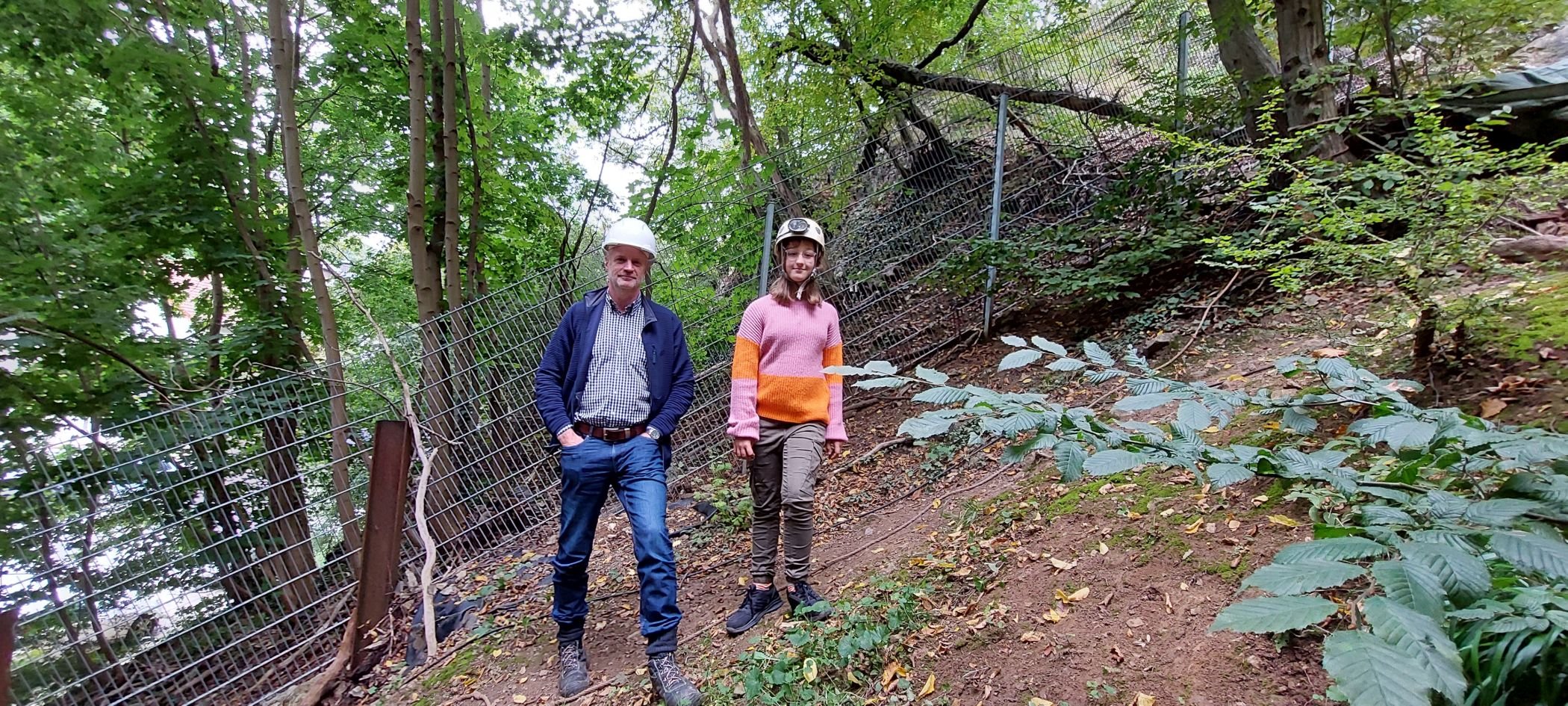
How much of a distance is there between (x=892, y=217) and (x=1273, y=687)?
4.10 metres

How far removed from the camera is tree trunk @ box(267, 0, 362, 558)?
3877mm

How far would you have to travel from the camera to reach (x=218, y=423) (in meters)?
3.44

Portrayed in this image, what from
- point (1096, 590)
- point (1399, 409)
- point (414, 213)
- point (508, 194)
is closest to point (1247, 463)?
point (1399, 409)

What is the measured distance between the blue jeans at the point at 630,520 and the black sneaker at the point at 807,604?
49cm

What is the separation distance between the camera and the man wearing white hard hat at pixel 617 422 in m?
2.63

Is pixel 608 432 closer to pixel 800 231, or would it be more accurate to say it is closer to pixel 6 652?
pixel 800 231

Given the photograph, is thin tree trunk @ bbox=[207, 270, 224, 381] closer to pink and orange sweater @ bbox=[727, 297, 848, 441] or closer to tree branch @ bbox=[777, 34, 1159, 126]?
pink and orange sweater @ bbox=[727, 297, 848, 441]

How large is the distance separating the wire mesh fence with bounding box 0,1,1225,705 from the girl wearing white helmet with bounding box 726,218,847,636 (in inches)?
71.0

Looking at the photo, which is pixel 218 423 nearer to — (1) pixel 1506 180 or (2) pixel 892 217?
(2) pixel 892 217

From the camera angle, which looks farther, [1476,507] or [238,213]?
[238,213]

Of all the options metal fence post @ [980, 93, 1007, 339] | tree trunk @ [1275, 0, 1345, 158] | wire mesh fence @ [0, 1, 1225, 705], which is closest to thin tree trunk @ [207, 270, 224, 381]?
wire mesh fence @ [0, 1, 1225, 705]

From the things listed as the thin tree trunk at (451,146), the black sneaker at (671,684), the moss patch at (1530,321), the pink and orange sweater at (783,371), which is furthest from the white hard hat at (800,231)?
the thin tree trunk at (451,146)

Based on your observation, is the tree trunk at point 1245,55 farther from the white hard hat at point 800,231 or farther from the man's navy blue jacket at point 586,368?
the man's navy blue jacket at point 586,368

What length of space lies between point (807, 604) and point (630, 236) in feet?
5.68
